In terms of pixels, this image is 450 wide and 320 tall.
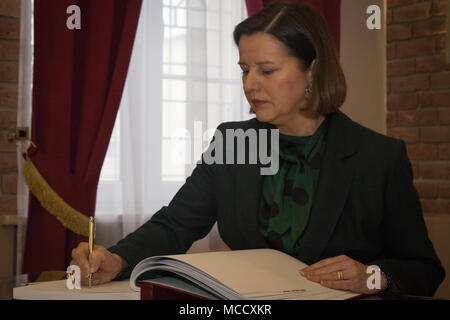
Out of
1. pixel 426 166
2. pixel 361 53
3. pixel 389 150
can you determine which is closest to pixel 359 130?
pixel 389 150

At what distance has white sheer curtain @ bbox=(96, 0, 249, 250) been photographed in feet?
8.11

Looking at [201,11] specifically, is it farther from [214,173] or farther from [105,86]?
[214,173]

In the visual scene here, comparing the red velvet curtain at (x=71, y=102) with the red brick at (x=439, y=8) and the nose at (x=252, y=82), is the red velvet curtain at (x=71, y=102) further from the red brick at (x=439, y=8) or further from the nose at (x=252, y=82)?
the red brick at (x=439, y=8)

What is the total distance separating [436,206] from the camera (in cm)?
274

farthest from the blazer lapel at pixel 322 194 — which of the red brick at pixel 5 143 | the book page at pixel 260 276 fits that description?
the red brick at pixel 5 143

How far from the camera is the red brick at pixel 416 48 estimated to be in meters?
2.76

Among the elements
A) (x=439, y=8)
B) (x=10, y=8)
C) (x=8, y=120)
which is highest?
(x=439, y=8)

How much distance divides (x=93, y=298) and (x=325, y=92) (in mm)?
862

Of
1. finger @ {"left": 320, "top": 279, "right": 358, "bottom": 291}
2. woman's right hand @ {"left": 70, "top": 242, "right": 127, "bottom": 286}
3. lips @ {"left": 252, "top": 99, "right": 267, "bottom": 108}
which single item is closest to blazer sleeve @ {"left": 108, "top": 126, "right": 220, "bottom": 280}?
woman's right hand @ {"left": 70, "top": 242, "right": 127, "bottom": 286}

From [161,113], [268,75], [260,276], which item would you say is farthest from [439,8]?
[260,276]

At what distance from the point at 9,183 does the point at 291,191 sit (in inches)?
57.3

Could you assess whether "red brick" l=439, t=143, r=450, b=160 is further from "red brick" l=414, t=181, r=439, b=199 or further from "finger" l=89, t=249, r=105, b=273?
"finger" l=89, t=249, r=105, b=273

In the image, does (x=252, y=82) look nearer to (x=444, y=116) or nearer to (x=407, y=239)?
(x=407, y=239)

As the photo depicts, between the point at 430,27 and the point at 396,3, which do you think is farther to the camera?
the point at 396,3
